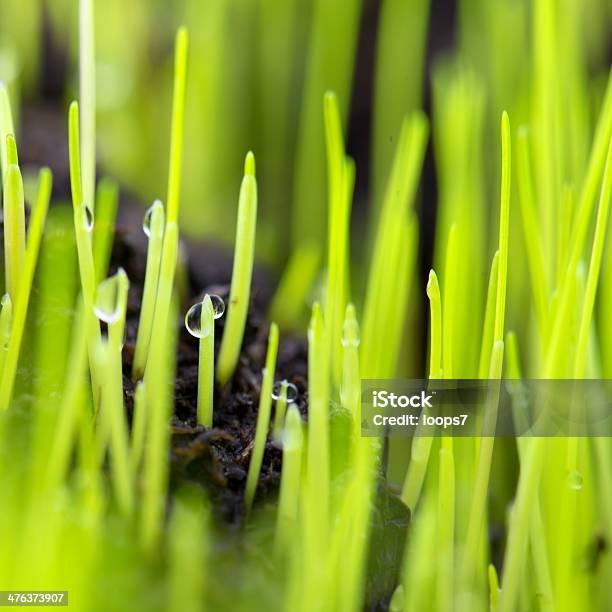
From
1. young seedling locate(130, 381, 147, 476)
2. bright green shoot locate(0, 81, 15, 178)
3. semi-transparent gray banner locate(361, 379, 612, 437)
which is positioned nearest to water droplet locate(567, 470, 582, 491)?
semi-transparent gray banner locate(361, 379, 612, 437)

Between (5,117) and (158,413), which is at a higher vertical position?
(5,117)

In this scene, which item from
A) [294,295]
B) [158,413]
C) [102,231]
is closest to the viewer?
[158,413]

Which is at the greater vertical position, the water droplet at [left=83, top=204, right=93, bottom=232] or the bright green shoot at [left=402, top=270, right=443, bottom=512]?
the water droplet at [left=83, top=204, right=93, bottom=232]

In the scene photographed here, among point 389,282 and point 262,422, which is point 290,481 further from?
point 389,282

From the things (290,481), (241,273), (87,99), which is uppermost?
(87,99)

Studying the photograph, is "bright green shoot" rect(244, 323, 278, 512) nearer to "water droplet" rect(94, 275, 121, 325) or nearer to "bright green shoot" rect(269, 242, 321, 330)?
"water droplet" rect(94, 275, 121, 325)

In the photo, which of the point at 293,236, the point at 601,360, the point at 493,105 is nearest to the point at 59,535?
the point at 601,360

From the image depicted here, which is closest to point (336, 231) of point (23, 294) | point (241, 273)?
point (241, 273)
